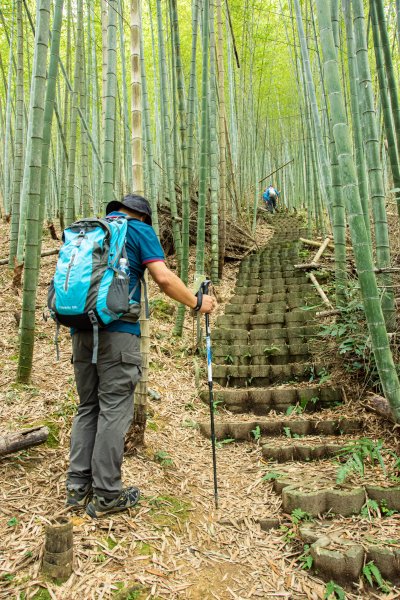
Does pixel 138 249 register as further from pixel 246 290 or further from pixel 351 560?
pixel 246 290

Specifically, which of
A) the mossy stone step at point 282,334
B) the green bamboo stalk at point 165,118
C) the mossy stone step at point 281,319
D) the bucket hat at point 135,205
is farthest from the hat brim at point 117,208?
the green bamboo stalk at point 165,118

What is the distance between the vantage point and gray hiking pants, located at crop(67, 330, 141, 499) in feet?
5.17

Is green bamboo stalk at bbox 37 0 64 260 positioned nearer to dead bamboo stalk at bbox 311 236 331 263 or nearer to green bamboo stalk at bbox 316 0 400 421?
green bamboo stalk at bbox 316 0 400 421

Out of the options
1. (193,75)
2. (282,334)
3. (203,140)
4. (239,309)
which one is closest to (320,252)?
(239,309)

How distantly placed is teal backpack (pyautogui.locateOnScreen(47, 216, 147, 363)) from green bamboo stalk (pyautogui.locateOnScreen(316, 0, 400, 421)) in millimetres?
1127

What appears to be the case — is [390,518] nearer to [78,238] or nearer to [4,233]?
[78,238]

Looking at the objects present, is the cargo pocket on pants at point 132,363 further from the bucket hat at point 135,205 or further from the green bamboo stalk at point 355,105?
the green bamboo stalk at point 355,105

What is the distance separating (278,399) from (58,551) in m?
1.98

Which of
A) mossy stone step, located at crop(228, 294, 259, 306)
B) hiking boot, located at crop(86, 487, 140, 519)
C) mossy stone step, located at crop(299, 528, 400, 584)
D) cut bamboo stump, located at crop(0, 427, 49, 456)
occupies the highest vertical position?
mossy stone step, located at crop(228, 294, 259, 306)

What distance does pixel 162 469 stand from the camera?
2.08m

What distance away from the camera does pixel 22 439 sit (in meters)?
1.77

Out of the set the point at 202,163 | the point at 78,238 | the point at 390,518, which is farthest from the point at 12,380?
the point at 202,163

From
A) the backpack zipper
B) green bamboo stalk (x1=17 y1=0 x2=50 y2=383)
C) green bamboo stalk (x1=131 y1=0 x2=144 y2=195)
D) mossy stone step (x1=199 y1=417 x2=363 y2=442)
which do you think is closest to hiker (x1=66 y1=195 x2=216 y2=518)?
the backpack zipper

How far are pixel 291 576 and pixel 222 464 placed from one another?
89 centimetres
